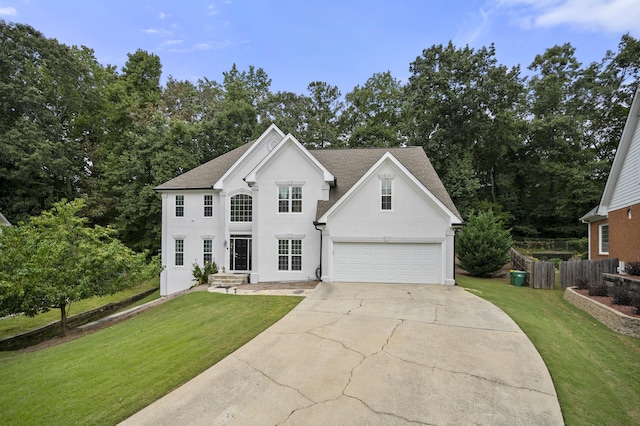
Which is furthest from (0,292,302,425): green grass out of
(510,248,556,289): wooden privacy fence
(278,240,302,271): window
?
(510,248,556,289): wooden privacy fence

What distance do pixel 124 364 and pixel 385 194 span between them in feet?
37.0

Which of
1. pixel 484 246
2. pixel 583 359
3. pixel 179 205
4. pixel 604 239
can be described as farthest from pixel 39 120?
pixel 604 239

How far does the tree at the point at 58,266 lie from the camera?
10.0 m

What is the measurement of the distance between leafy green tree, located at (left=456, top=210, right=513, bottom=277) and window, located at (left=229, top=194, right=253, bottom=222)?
40.7 feet

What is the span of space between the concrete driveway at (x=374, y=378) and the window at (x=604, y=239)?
545 inches

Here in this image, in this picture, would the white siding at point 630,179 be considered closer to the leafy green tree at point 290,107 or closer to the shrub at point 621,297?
the shrub at point 621,297

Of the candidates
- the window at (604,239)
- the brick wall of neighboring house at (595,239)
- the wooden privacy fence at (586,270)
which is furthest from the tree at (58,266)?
the brick wall of neighboring house at (595,239)

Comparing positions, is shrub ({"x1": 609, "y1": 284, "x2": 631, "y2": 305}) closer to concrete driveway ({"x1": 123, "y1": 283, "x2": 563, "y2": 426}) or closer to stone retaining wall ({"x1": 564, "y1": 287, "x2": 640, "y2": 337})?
stone retaining wall ({"x1": 564, "y1": 287, "x2": 640, "y2": 337})

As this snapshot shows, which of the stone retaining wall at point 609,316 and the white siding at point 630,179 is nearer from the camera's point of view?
the stone retaining wall at point 609,316

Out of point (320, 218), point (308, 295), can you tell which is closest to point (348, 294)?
point (308, 295)

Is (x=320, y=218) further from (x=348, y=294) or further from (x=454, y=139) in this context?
(x=454, y=139)

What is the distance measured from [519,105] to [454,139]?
11.6 meters

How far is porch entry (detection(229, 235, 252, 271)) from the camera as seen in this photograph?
1680 centimetres

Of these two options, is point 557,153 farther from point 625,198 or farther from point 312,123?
point 312,123
